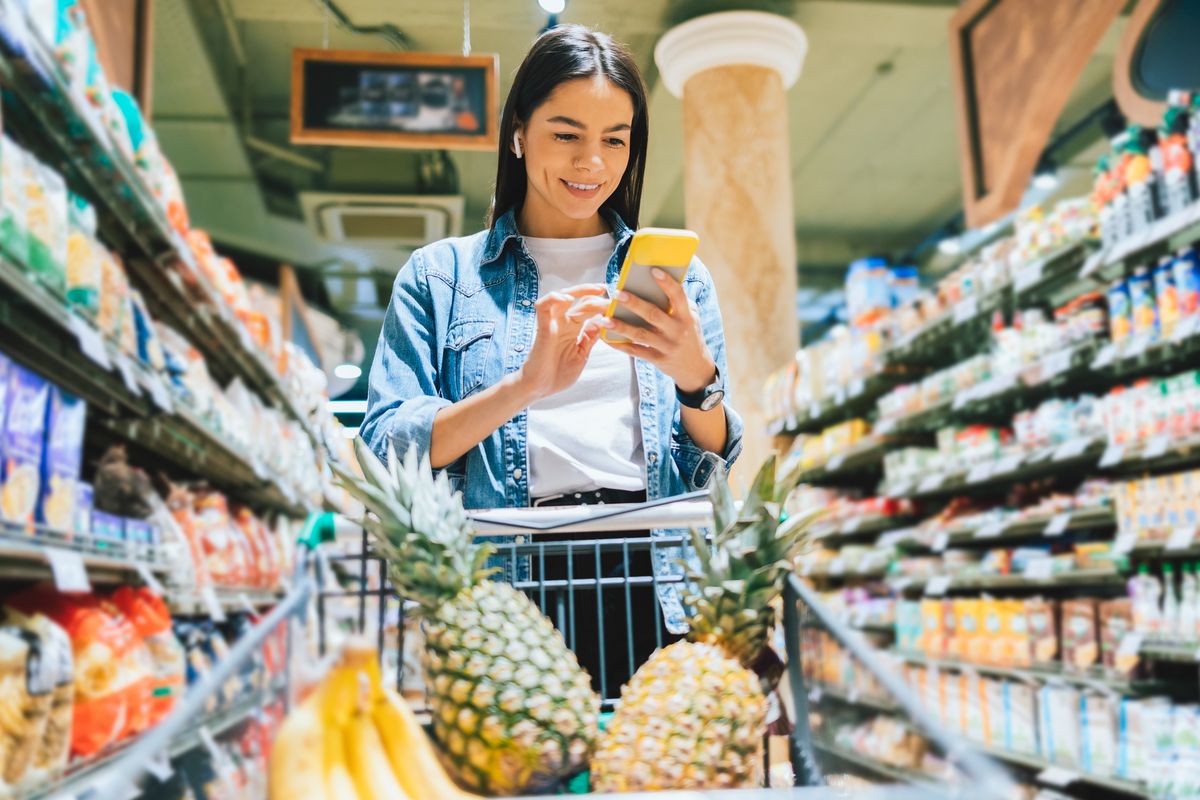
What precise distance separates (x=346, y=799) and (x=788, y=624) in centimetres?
42

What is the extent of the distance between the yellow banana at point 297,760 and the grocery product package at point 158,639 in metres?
1.86

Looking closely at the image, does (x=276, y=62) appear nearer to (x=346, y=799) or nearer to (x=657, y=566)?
(x=657, y=566)

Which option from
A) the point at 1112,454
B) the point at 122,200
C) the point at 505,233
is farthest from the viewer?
the point at 1112,454

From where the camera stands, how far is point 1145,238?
2965 millimetres

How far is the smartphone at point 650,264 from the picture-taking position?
2.97 ft

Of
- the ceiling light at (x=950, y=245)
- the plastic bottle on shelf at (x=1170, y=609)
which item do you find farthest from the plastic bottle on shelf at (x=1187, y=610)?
the ceiling light at (x=950, y=245)

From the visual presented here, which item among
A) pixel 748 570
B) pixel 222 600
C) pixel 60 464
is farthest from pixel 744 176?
pixel 748 570

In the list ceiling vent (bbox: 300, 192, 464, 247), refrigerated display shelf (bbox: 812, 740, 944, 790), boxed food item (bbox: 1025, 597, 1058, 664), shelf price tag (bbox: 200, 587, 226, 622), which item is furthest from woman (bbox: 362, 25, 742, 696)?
ceiling vent (bbox: 300, 192, 464, 247)

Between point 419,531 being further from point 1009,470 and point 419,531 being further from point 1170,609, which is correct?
point 1009,470

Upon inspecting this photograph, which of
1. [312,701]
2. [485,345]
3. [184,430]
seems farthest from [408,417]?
[184,430]

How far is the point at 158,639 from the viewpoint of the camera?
238cm

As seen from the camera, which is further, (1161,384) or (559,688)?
(1161,384)

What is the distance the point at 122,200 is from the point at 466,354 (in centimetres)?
152

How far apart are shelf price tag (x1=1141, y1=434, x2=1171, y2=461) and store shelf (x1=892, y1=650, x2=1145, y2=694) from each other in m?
0.70
